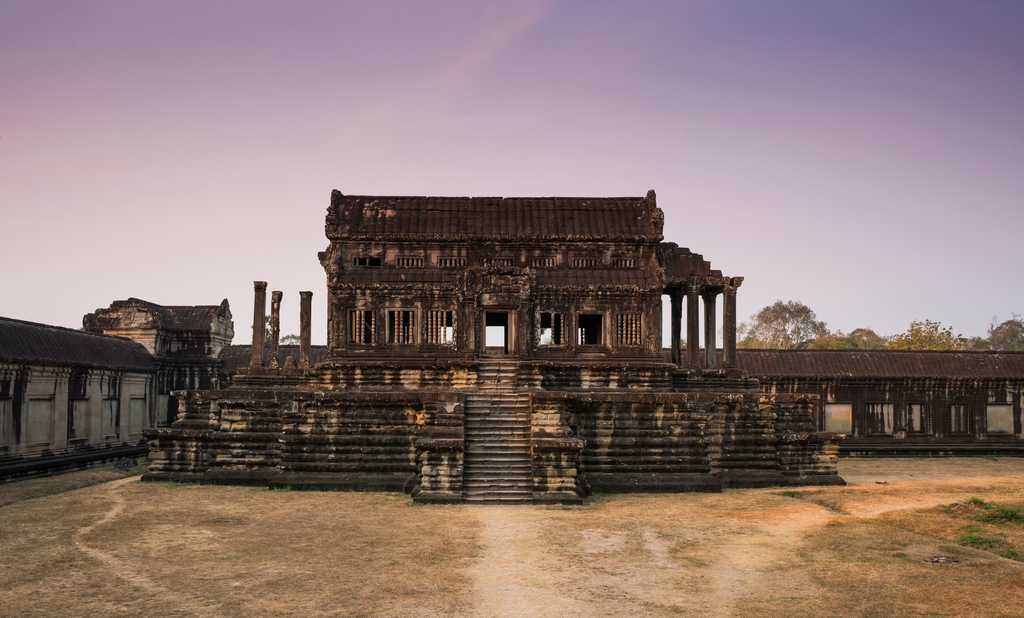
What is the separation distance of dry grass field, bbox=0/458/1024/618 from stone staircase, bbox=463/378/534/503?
0.92 meters

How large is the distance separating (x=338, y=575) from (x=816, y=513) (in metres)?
10.9

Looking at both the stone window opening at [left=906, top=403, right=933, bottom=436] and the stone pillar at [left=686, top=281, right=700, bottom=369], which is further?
the stone window opening at [left=906, top=403, right=933, bottom=436]

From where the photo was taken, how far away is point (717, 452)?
2278cm

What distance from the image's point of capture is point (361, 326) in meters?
25.4

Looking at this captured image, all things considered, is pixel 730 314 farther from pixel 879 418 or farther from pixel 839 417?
pixel 879 418

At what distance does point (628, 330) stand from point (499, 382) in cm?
477

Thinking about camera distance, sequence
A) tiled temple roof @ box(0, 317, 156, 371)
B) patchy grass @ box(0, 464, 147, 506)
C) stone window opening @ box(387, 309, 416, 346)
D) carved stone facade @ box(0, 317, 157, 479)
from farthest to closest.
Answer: stone window opening @ box(387, 309, 416, 346)
tiled temple roof @ box(0, 317, 156, 371)
carved stone facade @ box(0, 317, 157, 479)
patchy grass @ box(0, 464, 147, 506)

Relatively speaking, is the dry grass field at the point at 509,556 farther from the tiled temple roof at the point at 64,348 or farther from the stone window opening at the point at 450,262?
the stone window opening at the point at 450,262

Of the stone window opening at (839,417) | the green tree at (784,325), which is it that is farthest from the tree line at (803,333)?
the stone window opening at (839,417)

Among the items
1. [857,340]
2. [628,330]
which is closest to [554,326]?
[628,330]

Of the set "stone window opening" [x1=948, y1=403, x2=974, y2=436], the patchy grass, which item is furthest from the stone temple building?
"stone window opening" [x1=948, y1=403, x2=974, y2=436]

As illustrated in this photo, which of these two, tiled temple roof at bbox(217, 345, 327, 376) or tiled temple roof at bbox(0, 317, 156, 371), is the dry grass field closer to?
tiled temple roof at bbox(0, 317, 156, 371)

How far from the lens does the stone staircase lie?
1897 centimetres

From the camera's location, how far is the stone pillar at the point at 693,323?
26922mm
